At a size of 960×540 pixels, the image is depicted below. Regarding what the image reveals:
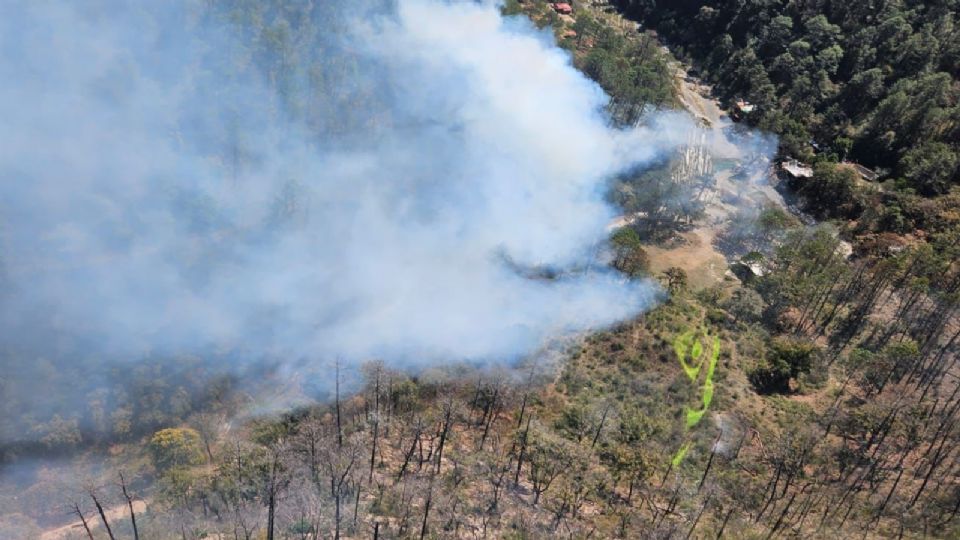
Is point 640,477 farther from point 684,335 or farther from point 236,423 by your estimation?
point 236,423

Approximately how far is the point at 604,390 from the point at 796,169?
117 ft

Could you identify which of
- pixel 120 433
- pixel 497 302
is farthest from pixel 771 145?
pixel 120 433

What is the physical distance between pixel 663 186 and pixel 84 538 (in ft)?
155

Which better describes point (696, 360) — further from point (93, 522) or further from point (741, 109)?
point (741, 109)

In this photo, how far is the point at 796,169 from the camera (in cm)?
6222

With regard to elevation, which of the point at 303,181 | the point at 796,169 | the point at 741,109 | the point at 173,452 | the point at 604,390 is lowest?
the point at 173,452

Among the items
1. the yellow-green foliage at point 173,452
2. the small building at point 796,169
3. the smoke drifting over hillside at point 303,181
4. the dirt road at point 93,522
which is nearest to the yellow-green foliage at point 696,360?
the smoke drifting over hillside at point 303,181

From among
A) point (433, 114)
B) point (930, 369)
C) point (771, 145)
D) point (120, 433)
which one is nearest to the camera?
point (120, 433)

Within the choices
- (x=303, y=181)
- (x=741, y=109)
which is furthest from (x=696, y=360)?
(x=741, y=109)

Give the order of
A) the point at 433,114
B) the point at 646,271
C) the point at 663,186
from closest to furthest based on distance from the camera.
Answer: the point at 646,271, the point at 663,186, the point at 433,114

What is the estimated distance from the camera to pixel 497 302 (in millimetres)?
44375

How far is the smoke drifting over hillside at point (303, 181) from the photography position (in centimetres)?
4409

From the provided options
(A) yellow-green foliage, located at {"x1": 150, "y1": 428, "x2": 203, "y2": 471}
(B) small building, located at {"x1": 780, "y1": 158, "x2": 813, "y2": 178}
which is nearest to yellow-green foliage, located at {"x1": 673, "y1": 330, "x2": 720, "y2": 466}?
(B) small building, located at {"x1": 780, "y1": 158, "x2": 813, "y2": 178}

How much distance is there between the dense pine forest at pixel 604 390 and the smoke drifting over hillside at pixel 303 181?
2.11 ft
